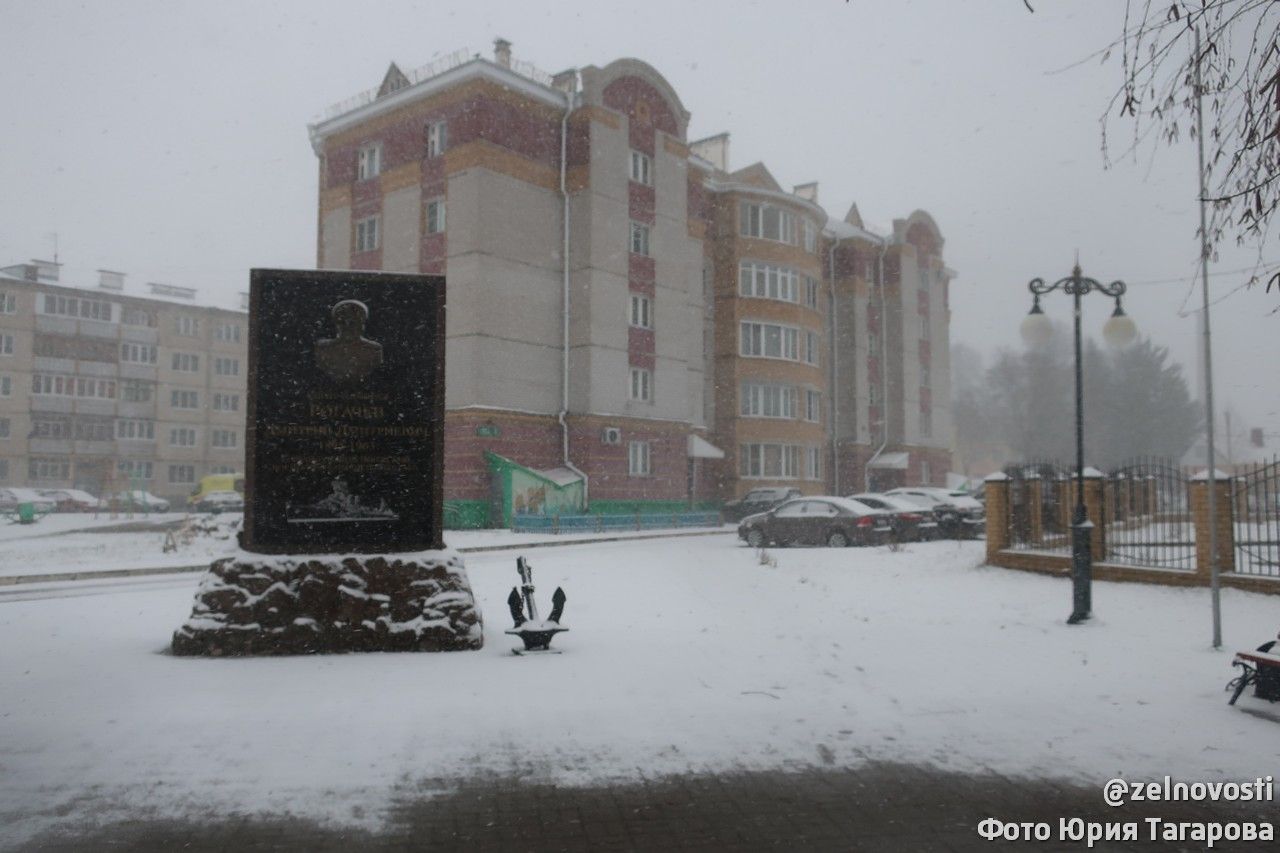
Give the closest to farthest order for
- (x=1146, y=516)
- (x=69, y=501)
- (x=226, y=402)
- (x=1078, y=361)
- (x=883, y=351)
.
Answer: (x=1078, y=361), (x=1146, y=516), (x=883, y=351), (x=69, y=501), (x=226, y=402)

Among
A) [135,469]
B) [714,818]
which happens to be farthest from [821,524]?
[135,469]

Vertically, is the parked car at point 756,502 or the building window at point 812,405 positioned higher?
the building window at point 812,405

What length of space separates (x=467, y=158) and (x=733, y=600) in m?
23.2

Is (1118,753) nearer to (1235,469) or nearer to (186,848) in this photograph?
(186,848)

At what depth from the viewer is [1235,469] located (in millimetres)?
14734

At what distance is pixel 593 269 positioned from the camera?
3459 cm

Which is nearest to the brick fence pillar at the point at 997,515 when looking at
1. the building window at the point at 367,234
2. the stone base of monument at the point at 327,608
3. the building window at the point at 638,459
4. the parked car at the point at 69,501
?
the stone base of monument at the point at 327,608

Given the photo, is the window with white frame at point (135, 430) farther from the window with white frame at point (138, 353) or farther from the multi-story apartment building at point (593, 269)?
the multi-story apartment building at point (593, 269)

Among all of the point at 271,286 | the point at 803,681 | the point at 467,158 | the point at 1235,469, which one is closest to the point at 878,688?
the point at 803,681

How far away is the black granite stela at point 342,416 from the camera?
912 centimetres

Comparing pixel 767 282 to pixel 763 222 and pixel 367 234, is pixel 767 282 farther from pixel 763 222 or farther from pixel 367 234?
pixel 367 234

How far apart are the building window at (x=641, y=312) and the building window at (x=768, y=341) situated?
20.7ft

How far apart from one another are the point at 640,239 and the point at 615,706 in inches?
1251

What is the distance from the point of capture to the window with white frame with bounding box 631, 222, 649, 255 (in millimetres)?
37094
